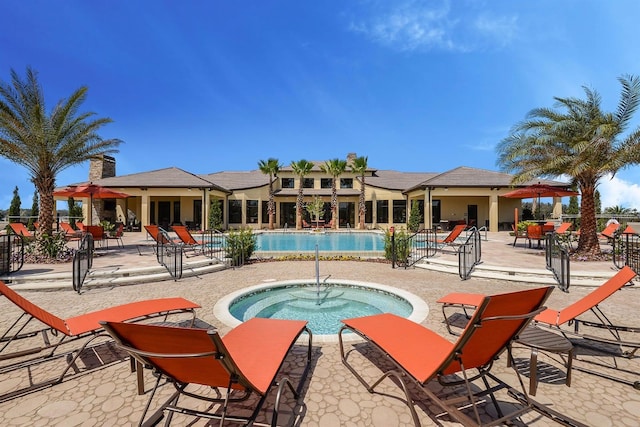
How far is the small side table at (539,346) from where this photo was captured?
9.34ft

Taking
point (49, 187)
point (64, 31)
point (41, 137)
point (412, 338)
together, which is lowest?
point (412, 338)

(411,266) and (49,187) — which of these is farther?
(49,187)

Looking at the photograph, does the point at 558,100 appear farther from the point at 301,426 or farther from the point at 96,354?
the point at 96,354

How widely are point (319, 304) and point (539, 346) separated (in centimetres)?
412

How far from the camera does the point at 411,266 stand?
1008 centimetres

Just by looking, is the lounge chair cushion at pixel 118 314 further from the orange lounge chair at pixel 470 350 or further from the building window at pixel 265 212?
the building window at pixel 265 212

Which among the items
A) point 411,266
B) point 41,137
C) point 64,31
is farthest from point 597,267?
point 64,31

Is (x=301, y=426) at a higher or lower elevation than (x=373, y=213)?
lower

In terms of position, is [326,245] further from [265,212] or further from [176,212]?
[176,212]

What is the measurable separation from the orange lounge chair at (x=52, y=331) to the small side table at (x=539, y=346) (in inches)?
170

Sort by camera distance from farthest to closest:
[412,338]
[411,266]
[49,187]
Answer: [49,187] < [411,266] < [412,338]

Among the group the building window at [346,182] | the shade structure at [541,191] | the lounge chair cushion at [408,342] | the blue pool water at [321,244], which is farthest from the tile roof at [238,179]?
the lounge chair cushion at [408,342]

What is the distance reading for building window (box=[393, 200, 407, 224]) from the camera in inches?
1128

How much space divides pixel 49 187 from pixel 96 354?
1083cm
